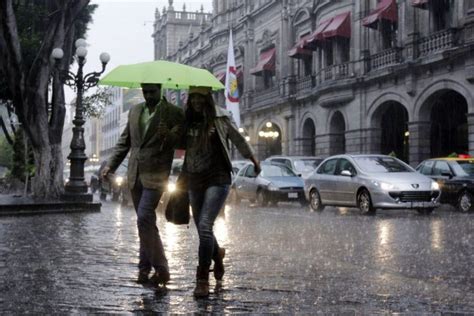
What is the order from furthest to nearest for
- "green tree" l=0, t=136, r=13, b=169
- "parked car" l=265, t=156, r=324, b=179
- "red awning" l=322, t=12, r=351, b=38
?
"green tree" l=0, t=136, r=13, b=169
"red awning" l=322, t=12, r=351, b=38
"parked car" l=265, t=156, r=324, b=179

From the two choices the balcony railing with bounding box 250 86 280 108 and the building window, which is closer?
the building window

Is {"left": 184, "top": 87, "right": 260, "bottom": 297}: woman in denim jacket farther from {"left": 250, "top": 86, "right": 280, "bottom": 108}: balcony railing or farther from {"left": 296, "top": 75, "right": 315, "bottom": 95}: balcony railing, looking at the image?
{"left": 250, "top": 86, "right": 280, "bottom": 108}: balcony railing

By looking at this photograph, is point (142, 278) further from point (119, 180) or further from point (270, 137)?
point (270, 137)

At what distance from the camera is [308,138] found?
40.1 m

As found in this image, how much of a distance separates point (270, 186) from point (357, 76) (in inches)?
501

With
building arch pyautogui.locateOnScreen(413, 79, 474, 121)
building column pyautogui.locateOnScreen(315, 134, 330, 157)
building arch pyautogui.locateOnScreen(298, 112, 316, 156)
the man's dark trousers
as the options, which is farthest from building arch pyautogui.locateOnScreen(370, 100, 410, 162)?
the man's dark trousers

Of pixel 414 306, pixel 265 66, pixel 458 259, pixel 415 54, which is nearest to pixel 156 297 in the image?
pixel 414 306

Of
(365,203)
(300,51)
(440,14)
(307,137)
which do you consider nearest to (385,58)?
(440,14)

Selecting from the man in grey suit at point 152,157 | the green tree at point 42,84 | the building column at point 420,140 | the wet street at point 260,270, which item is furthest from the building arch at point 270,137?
the man in grey suit at point 152,157

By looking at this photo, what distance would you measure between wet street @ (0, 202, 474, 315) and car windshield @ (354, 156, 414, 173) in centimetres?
423

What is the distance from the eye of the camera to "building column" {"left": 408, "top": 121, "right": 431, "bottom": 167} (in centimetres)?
2850

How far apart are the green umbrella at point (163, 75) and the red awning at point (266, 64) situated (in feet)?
122

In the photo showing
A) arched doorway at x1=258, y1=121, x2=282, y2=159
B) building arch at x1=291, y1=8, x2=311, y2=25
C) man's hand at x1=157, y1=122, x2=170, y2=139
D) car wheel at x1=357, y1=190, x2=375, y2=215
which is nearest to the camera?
man's hand at x1=157, y1=122, x2=170, y2=139

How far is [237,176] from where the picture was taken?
2380 centimetres
